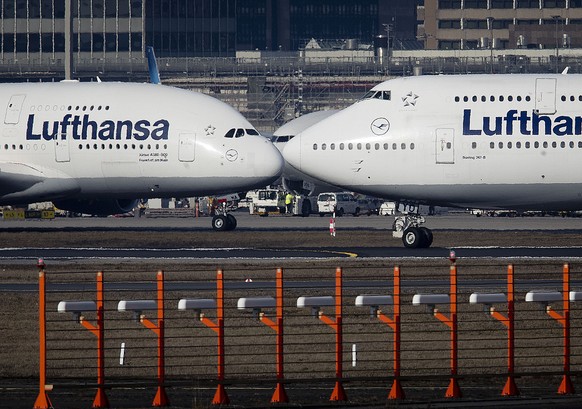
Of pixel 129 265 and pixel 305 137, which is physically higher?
pixel 305 137

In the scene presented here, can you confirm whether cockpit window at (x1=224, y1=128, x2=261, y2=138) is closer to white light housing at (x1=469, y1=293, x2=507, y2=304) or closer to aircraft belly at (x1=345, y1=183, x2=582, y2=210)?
aircraft belly at (x1=345, y1=183, x2=582, y2=210)

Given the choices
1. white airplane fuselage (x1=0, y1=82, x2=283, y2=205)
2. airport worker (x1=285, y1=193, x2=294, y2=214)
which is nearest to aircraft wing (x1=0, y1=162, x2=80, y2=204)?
white airplane fuselage (x1=0, y1=82, x2=283, y2=205)

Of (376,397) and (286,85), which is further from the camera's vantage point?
(286,85)

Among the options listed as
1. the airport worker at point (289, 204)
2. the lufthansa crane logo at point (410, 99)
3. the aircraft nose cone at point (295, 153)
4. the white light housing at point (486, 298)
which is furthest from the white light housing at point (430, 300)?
the airport worker at point (289, 204)

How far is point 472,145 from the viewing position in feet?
173

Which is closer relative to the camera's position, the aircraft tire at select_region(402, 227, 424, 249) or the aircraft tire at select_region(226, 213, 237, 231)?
the aircraft tire at select_region(402, 227, 424, 249)

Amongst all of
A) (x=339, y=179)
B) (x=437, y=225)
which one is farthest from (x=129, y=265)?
(x=437, y=225)

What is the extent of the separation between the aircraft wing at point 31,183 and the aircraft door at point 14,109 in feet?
6.30

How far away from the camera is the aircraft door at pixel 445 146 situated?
5281 cm

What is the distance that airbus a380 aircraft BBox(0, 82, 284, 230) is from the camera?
62.3 m

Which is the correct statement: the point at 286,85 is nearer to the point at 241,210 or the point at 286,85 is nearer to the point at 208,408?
the point at 241,210

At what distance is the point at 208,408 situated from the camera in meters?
21.6

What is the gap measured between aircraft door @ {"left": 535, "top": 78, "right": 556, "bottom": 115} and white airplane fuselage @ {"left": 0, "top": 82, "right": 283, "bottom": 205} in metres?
13.3

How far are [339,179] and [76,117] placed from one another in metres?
14.9
